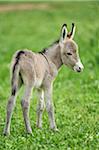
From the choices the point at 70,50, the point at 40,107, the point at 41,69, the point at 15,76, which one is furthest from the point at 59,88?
the point at 15,76

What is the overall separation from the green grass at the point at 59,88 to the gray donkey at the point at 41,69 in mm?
348

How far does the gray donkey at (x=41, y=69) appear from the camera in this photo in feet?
27.3

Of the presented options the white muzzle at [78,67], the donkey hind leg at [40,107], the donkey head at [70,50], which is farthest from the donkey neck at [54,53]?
the donkey hind leg at [40,107]

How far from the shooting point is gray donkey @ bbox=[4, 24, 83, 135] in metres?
8.34

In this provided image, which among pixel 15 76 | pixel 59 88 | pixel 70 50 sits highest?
pixel 59 88

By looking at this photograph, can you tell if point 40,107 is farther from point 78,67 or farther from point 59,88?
point 59,88

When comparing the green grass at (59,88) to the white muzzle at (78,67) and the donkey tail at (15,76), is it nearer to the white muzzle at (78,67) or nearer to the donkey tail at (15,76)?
the donkey tail at (15,76)

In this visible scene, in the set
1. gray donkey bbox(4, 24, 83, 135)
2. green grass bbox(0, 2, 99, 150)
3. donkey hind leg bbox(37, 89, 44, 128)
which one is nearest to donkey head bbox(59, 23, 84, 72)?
gray donkey bbox(4, 24, 83, 135)

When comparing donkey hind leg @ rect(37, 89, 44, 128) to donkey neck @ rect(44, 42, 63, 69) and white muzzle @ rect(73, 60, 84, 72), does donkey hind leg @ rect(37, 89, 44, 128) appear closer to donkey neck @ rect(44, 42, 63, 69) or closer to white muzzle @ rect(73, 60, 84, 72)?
donkey neck @ rect(44, 42, 63, 69)

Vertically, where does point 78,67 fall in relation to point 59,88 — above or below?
below

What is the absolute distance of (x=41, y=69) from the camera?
870 cm

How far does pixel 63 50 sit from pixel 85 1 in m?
24.4

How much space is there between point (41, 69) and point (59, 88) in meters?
4.72

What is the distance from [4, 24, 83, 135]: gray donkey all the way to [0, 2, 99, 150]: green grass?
35cm
